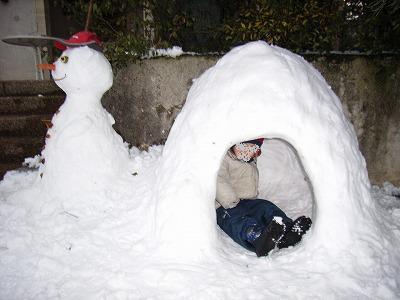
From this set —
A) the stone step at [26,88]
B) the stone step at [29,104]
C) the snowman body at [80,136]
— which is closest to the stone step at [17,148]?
the stone step at [29,104]

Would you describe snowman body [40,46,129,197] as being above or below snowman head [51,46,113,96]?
below

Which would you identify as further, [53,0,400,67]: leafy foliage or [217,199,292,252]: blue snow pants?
[53,0,400,67]: leafy foliage

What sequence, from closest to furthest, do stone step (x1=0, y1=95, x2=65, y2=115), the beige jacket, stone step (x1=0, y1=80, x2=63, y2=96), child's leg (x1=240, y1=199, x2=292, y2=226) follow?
child's leg (x1=240, y1=199, x2=292, y2=226), the beige jacket, stone step (x1=0, y1=95, x2=65, y2=115), stone step (x1=0, y1=80, x2=63, y2=96)

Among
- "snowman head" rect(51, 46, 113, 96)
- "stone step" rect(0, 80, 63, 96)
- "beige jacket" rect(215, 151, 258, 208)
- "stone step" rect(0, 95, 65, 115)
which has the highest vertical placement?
"snowman head" rect(51, 46, 113, 96)

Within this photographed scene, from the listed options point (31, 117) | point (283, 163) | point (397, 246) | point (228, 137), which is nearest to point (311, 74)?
point (228, 137)

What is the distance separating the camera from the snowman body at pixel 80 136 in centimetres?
343

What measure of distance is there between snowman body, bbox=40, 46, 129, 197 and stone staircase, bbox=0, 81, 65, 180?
1505 mm

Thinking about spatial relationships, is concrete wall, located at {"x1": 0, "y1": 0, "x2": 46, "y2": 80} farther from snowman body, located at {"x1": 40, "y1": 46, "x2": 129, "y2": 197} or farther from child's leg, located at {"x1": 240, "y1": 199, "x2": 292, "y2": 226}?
child's leg, located at {"x1": 240, "y1": 199, "x2": 292, "y2": 226}

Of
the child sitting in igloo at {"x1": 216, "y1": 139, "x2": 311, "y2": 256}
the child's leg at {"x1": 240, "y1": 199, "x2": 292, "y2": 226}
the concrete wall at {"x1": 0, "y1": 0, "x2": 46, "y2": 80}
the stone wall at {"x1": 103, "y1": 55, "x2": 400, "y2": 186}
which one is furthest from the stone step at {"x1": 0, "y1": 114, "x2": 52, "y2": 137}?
the child's leg at {"x1": 240, "y1": 199, "x2": 292, "y2": 226}

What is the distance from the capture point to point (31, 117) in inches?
201

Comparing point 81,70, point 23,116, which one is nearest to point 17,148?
point 23,116

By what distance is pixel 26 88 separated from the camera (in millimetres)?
5820

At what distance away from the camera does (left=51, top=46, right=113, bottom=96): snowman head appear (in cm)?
346

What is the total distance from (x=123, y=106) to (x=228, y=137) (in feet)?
8.58
